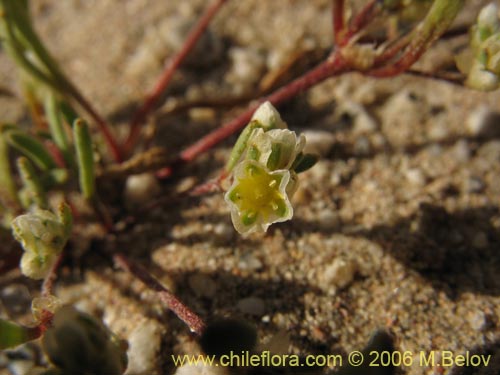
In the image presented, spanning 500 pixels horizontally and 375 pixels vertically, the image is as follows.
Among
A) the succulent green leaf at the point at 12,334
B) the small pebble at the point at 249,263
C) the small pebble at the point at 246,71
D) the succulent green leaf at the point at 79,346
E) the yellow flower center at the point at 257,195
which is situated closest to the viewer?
the succulent green leaf at the point at 79,346

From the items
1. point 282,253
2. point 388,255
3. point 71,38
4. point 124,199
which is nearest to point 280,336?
point 282,253

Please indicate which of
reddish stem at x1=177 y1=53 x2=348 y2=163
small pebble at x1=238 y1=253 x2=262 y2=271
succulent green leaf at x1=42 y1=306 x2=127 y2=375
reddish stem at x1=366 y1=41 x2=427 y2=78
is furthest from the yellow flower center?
reddish stem at x1=366 y1=41 x2=427 y2=78

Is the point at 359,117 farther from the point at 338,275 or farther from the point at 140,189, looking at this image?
the point at 140,189

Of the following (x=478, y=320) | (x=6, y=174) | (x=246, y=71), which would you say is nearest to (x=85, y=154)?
(x=6, y=174)

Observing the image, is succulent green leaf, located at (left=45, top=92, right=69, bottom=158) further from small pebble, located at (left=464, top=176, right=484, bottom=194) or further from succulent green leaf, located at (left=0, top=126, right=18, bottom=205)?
small pebble, located at (left=464, top=176, right=484, bottom=194)

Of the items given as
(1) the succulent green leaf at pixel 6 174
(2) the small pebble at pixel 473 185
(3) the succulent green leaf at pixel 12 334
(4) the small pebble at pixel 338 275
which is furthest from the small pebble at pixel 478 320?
(1) the succulent green leaf at pixel 6 174

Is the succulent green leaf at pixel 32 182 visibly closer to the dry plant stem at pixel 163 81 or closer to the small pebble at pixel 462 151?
the dry plant stem at pixel 163 81

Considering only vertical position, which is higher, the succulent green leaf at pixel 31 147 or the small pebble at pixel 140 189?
the succulent green leaf at pixel 31 147

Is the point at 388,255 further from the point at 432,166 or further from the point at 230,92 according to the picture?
the point at 230,92
